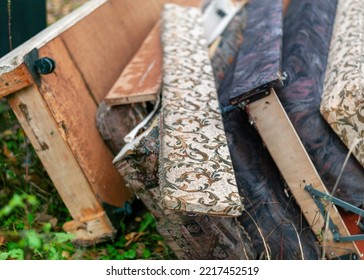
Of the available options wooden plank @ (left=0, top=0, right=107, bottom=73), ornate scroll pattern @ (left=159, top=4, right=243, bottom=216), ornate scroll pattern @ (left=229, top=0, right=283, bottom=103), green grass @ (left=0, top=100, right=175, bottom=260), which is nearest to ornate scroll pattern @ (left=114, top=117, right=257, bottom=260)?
ornate scroll pattern @ (left=159, top=4, right=243, bottom=216)

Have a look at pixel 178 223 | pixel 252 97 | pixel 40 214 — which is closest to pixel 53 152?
pixel 40 214

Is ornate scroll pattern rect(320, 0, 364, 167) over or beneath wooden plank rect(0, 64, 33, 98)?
beneath

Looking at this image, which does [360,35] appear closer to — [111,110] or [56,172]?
[111,110]

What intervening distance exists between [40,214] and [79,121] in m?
0.55

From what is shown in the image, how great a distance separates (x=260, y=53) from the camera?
229 cm

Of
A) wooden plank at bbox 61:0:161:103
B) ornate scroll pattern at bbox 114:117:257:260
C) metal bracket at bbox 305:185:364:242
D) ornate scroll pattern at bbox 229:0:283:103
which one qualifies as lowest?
metal bracket at bbox 305:185:364:242

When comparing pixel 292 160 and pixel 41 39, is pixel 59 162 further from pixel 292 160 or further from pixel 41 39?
pixel 292 160

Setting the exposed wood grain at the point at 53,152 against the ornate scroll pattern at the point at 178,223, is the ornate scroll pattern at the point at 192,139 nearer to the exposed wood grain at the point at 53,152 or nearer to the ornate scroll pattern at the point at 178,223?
the ornate scroll pattern at the point at 178,223

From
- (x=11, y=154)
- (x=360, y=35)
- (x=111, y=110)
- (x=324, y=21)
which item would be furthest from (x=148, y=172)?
(x=324, y=21)

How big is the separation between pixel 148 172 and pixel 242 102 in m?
0.48

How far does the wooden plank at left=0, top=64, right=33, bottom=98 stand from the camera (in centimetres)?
200

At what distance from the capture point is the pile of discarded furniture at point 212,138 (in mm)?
1913

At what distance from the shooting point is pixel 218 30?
320 cm

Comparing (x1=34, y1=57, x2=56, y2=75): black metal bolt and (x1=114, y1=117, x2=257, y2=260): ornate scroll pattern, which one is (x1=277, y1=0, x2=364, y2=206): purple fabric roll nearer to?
(x1=114, y1=117, x2=257, y2=260): ornate scroll pattern
